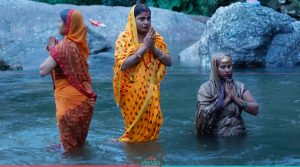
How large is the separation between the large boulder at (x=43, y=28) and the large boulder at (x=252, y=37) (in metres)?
3.55

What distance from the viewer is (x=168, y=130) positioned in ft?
23.5

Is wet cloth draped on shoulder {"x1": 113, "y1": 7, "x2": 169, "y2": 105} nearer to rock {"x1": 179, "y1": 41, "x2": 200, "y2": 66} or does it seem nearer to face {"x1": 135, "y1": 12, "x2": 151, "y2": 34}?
face {"x1": 135, "y1": 12, "x2": 151, "y2": 34}

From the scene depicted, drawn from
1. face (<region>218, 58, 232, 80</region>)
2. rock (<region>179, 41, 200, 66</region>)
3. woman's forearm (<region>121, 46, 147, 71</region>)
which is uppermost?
woman's forearm (<region>121, 46, 147, 71</region>)

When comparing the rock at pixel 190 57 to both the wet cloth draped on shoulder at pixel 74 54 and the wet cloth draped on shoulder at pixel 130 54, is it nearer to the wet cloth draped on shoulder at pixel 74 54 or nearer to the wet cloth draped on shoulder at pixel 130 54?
the wet cloth draped on shoulder at pixel 130 54

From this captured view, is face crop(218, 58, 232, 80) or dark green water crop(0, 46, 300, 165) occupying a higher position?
face crop(218, 58, 232, 80)

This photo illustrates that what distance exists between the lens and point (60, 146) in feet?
20.0

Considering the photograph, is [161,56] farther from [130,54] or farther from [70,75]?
[70,75]

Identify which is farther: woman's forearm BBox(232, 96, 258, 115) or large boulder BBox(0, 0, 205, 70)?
large boulder BBox(0, 0, 205, 70)

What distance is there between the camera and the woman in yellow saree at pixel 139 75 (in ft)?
19.6

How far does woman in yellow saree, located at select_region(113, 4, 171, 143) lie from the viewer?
599 centimetres

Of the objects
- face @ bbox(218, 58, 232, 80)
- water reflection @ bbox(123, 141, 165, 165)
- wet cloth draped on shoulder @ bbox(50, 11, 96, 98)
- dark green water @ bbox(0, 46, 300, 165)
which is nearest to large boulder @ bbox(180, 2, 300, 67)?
dark green water @ bbox(0, 46, 300, 165)

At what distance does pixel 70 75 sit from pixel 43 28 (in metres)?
10.5

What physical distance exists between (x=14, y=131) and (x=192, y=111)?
91.6 inches

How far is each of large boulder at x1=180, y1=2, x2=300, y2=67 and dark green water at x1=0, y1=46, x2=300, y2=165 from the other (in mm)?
1213
